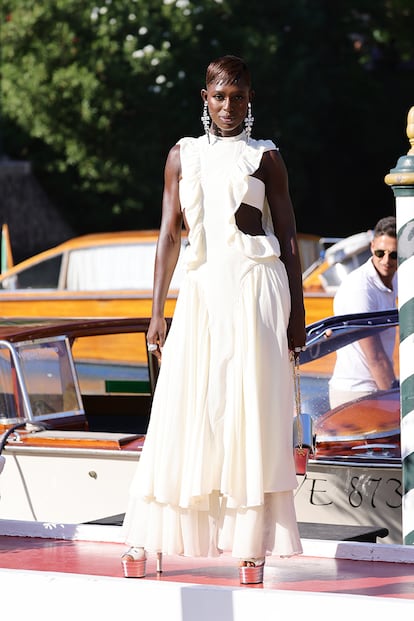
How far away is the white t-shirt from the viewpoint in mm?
6695

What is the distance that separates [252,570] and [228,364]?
2.26ft

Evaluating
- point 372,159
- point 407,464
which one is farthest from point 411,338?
point 372,159

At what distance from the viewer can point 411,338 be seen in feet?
17.5

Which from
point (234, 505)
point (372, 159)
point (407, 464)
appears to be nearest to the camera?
point (234, 505)

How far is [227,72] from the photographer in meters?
4.24

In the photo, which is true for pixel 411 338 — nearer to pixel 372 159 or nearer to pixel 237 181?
pixel 237 181

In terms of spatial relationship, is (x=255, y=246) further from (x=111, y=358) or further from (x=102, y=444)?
(x=111, y=358)

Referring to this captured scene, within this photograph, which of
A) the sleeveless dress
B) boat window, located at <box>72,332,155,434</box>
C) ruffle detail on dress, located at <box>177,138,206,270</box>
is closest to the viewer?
the sleeveless dress

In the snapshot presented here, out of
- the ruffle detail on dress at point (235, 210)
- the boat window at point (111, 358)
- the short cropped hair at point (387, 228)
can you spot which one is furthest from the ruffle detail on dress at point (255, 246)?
the boat window at point (111, 358)

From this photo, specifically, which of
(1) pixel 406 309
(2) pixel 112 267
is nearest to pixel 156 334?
(1) pixel 406 309

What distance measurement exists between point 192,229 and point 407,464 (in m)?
1.60

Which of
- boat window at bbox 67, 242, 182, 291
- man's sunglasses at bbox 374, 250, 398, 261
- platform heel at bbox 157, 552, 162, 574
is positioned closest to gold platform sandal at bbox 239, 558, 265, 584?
platform heel at bbox 157, 552, 162, 574

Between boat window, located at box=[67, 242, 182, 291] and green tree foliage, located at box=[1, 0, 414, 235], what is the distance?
7.37 meters

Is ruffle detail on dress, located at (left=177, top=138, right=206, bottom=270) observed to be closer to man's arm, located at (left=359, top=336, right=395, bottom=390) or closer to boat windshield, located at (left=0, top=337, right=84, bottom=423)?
boat windshield, located at (left=0, top=337, right=84, bottom=423)
